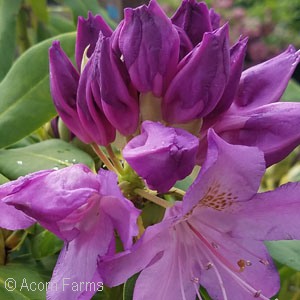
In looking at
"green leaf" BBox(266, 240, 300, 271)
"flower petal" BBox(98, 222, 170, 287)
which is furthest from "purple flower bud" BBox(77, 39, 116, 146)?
"green leaf" BBox(266, 240, 300, 271)

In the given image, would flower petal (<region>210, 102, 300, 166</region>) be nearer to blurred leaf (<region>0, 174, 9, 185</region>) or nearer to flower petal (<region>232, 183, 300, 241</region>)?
flower petal (<region>232, 183, 300, 241</region>)

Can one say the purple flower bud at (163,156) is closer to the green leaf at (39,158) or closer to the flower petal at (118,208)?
the flower petal at (118,208)

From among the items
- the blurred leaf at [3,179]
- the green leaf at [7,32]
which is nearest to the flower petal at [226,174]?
the blurred leaf at [3,179]

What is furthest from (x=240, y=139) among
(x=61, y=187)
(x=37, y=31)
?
(x=37, y=31)

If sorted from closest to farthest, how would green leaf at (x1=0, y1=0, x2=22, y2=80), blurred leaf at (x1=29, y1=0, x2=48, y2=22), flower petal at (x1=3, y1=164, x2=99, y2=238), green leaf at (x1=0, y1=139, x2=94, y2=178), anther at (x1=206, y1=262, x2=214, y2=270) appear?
flower petal at (x1=3, y1=164, x2=99, y2=238) < anther at (x1=206, y1=262, x2=214, y2=270) < green leaf at (x1=0, y1=139, x2=94, y2=178) < green leaf at (x1=0, y1=0, x2=22, y2=80) < blurred leaf at (x1=29, y1=0, x2=48, y2=22)

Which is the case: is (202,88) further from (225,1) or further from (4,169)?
(225,1)

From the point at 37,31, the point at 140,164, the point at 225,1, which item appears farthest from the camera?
the point at 225,1

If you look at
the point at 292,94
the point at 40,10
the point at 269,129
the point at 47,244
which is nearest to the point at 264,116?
the point at 269,129
